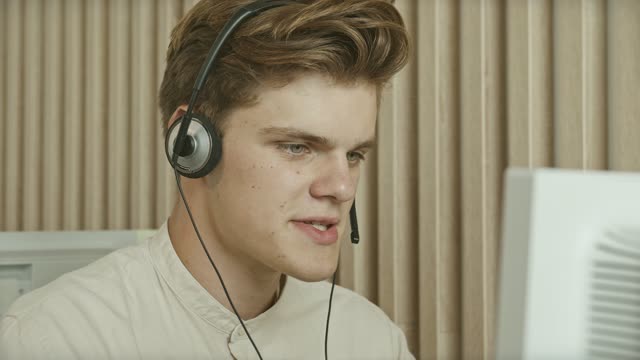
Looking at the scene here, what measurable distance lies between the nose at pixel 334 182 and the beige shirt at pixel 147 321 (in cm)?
26

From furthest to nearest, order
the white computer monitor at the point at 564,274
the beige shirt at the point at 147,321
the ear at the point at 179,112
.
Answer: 1. the ear at the point at 179,112
2. the beige shirt at the point at 147,321
3. the white computer monitor at the point at 564,274

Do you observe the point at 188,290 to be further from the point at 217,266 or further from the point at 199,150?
the point at 199,150

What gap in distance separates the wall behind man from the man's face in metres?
0.42

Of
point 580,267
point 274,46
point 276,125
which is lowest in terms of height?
point 580,267

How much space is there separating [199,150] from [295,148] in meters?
0.15

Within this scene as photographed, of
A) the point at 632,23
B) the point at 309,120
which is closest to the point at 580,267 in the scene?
the point at 309,120

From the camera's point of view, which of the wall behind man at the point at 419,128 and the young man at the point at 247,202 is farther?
the wall behind man at the point at 419,128

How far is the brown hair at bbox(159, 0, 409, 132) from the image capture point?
105 centimetres

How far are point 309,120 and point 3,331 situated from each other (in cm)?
56

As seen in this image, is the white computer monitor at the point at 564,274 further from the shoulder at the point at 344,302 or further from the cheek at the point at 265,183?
the shoulder at the point at 344,302

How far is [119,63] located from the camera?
1829mm

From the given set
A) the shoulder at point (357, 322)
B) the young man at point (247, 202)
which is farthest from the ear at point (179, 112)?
the shoulder at point (357, 322)

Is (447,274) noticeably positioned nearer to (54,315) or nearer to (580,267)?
(54,315)

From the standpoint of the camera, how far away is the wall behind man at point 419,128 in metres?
1.25
